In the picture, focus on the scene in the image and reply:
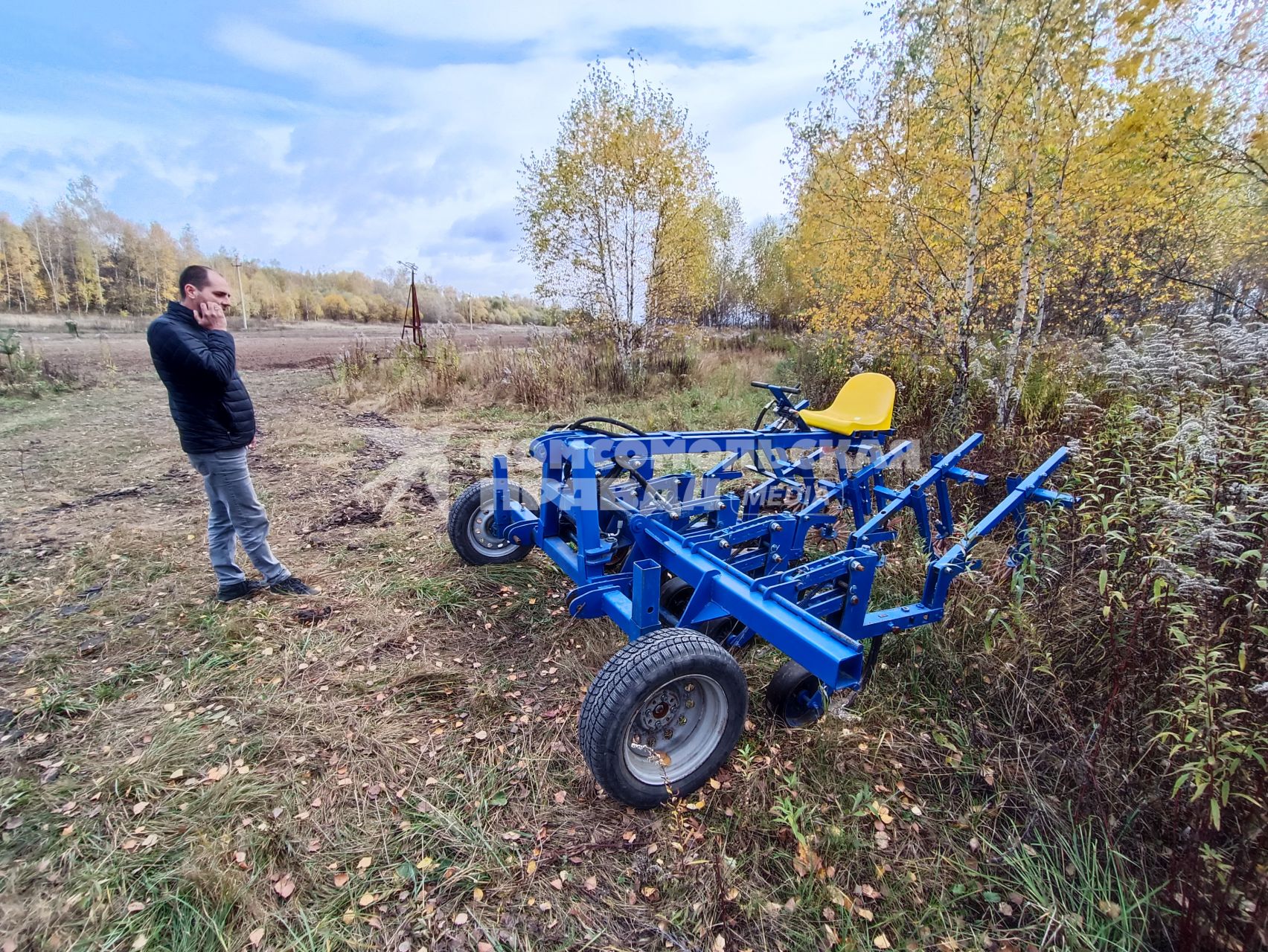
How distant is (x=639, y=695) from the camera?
2014 millimetres

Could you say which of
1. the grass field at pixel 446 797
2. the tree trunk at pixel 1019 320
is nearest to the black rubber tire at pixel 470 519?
the grass field at pixel 446 797

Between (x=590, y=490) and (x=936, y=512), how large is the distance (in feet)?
10.7

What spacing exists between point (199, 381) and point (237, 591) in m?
1.38

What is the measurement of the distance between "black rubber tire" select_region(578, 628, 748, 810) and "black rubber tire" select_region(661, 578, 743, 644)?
87 cm

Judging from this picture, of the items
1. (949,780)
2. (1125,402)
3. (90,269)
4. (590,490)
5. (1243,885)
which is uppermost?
(90,269)

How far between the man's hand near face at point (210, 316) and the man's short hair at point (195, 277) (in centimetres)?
10

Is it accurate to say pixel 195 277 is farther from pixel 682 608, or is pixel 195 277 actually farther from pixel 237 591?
pixel 682 608

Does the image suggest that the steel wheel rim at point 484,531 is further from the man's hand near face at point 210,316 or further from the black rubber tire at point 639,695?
the black rubber tire at point 639,695

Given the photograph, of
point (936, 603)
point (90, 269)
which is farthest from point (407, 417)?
point (90, 269)

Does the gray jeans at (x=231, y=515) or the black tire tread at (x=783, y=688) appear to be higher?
the gray jeans at (x=231, y=515)

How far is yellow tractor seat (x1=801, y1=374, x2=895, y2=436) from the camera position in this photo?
12.5 feet

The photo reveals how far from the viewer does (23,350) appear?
34.3ft

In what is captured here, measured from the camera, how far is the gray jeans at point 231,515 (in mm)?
3318

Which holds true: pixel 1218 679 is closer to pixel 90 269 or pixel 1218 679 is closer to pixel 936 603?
pixel 936 603
